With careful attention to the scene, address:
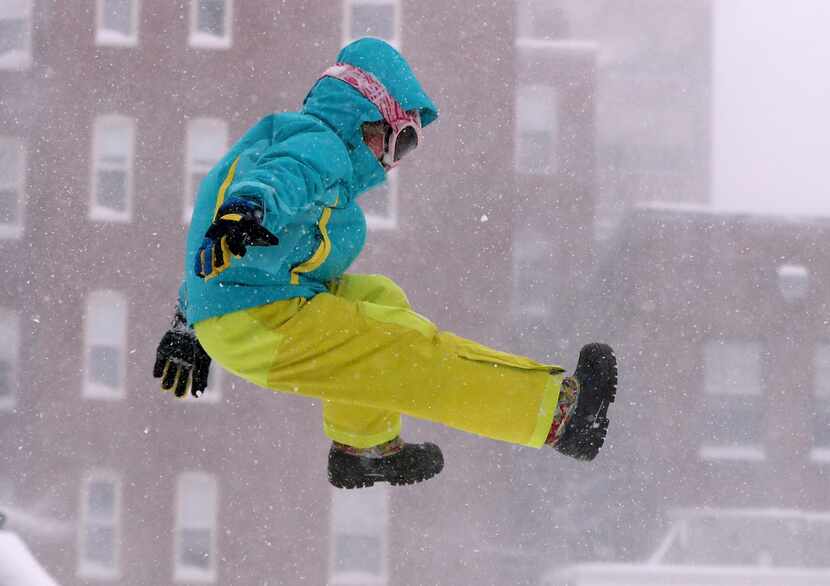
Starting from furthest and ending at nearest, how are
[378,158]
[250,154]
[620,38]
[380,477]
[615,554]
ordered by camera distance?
[620,38] → [615,554] → [380,477] → [378,158] → [250,154]

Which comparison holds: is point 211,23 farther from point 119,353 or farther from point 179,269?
point 119,353

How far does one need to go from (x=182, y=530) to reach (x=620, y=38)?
4.47m

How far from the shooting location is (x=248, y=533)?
644cm

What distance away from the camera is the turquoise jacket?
1756mm

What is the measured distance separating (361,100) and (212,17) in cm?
513

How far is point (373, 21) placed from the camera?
21.8 feet

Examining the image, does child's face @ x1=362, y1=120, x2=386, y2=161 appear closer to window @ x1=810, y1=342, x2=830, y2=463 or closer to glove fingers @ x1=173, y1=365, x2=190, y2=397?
glove fingers @ x1=173, y1=365, x2=190, y2=397

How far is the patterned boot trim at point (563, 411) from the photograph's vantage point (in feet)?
6.40

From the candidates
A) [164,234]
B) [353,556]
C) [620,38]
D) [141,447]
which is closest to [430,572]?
[353,556]

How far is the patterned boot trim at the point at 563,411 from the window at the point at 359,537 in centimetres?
479

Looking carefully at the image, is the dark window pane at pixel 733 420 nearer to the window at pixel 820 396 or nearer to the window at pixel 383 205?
the window at pixel 820 396

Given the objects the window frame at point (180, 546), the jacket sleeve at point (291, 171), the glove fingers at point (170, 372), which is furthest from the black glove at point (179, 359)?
the window frame at point (180, 546)

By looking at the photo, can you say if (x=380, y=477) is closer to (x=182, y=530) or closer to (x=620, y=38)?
(x=182, y=530)

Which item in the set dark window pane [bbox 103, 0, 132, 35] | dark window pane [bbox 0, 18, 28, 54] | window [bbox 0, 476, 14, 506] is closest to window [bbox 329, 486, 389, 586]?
window [bbox 0, 476, 14, 506]
